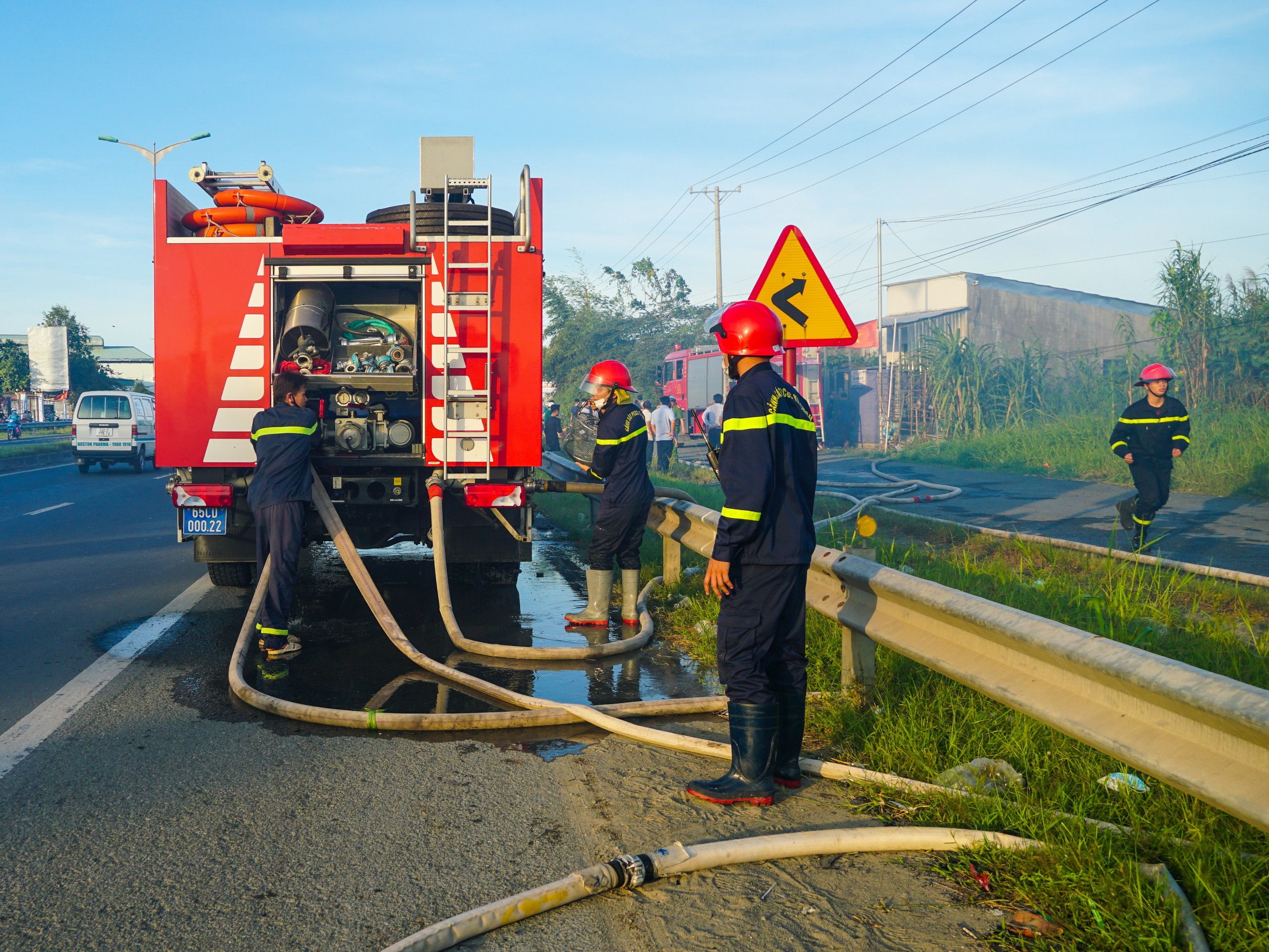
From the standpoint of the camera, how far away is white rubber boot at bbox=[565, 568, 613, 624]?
6.99m

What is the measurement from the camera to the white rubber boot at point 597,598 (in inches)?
275

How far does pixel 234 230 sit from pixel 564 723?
16.7 feet

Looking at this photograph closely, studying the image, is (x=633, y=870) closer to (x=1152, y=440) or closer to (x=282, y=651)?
(x=282, y=651)

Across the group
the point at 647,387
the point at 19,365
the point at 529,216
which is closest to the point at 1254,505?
the point at 529,216

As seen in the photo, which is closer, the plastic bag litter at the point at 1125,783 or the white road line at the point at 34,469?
the plastic bag litter at the point at 1125,783

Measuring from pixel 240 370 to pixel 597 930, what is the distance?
18.5ft

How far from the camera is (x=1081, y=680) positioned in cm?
315

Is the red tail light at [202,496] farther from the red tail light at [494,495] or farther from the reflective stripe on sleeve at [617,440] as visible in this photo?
the reflective stripe on sleeve at [617,440]

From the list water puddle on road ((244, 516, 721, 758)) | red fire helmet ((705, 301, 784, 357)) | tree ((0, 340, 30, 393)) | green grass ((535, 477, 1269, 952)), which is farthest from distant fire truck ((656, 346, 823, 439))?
tree ((0, 340, 30, 393))

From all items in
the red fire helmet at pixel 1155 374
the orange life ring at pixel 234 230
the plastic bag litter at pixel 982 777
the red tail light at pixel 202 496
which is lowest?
the plastic bag litter at pixel 982 777

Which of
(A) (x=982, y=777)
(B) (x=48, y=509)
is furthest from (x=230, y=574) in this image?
(B) (x=48, y=509)

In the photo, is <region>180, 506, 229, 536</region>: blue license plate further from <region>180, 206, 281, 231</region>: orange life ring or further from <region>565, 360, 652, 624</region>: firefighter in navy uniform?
<region>565, 360, 652, 624</region>: firefighter in navy uniform

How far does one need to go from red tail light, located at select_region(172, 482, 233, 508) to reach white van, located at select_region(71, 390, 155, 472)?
58.8 ft

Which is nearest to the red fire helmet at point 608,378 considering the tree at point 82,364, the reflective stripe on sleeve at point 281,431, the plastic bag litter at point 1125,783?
the reflective stripe on sleeve at point 281,431
